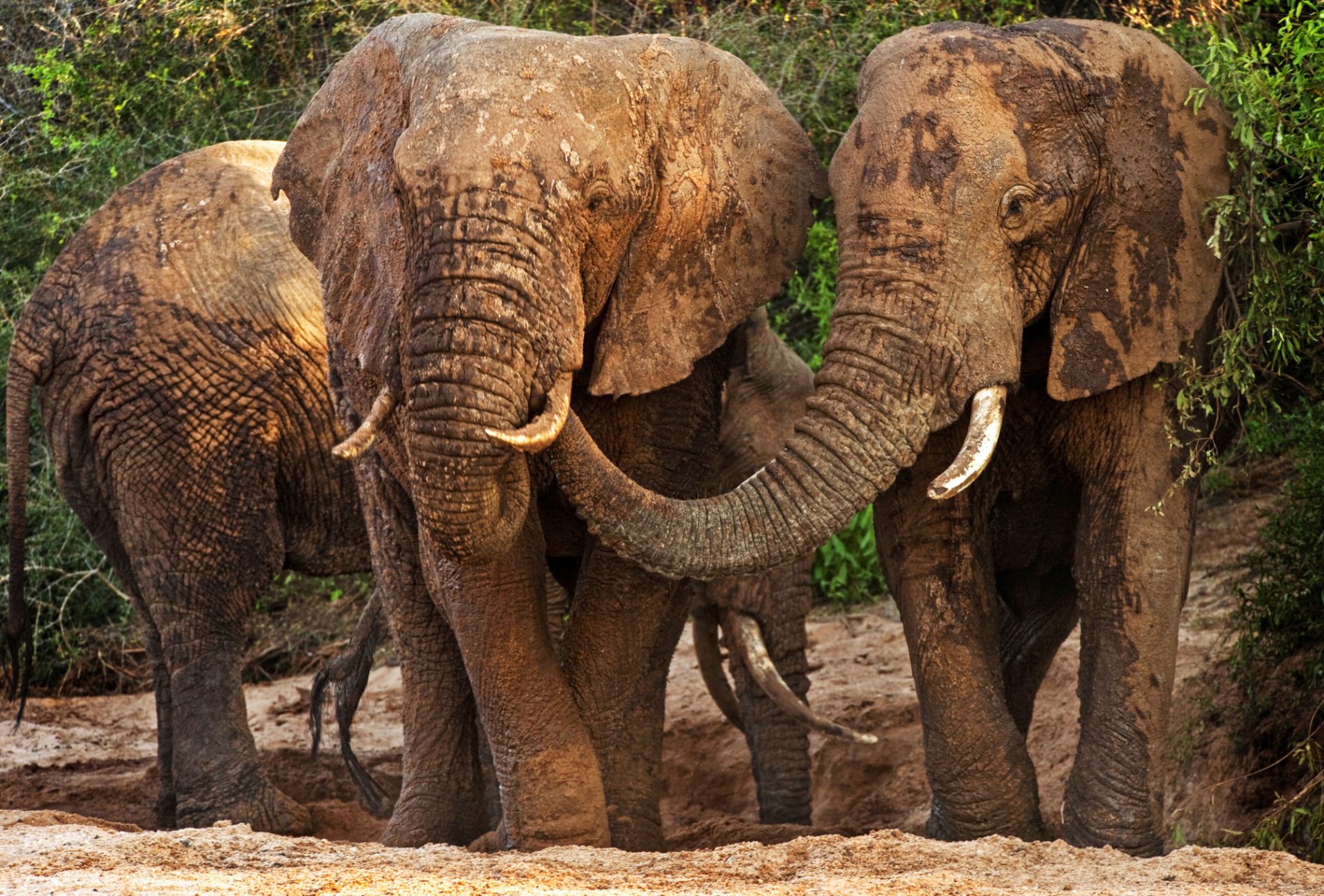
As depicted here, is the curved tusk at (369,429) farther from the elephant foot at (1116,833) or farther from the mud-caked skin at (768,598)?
the mud-caked skin at (768,598)

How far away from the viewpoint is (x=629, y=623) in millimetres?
5789

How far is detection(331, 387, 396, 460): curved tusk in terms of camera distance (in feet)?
16.0

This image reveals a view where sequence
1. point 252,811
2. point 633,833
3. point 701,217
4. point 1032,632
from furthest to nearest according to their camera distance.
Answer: point 252,811 → point 1032,632 → point 633,833 → point 701,217

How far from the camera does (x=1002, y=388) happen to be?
17.6ft

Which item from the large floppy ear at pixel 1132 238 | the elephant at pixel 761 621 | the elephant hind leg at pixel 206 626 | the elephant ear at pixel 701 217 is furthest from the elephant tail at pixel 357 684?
the large floppy ear at pixel 1132 238

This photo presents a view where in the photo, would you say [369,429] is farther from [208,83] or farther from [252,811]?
[208,83]

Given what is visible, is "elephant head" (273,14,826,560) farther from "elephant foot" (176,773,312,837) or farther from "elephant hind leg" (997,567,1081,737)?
"elephant foot" (176,773,312,837)

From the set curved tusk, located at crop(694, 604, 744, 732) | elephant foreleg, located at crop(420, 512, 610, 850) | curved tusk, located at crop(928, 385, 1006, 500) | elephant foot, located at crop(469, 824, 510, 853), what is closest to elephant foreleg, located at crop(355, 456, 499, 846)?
elephant foot, located at crop(469, 824, 510, 853)

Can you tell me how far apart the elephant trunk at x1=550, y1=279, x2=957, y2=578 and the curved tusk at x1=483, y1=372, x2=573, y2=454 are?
17.7 inches

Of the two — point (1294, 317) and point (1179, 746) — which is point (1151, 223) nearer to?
point (1294, 317)

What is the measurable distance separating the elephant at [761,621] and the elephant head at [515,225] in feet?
5.10

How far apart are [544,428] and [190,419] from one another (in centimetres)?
292

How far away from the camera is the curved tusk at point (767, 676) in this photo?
681 cm

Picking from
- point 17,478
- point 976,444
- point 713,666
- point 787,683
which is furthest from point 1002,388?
point 17,478
